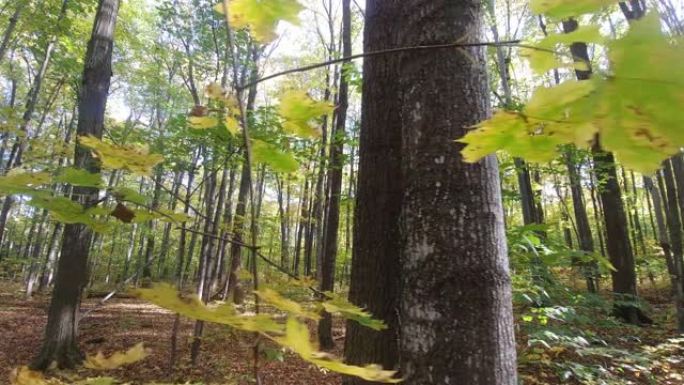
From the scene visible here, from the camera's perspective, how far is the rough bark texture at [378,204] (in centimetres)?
137

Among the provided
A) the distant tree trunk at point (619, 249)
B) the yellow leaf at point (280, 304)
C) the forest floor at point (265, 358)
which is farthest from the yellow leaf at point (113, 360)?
the distant tree trunk at point (619, 249)

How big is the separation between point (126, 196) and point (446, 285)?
0.78m

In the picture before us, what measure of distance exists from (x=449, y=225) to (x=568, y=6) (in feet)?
1.83

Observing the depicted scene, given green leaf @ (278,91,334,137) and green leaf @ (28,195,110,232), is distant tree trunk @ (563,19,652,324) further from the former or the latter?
green leaf @ (28,195,110,232)

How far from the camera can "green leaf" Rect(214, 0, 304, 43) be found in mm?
724

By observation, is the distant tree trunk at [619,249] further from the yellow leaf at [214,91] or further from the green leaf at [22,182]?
the green leaf at [22,182]

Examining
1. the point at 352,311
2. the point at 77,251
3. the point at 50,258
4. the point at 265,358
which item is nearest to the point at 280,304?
the point at 352,311

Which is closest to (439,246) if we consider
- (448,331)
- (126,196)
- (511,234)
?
(448,331)

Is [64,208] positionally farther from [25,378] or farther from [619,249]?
[619,249]

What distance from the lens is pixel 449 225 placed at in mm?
984

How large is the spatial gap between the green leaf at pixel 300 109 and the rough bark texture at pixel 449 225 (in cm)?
29

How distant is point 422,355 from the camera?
96 centimetres

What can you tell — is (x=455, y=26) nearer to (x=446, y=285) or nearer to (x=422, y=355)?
(x=446, y=285)

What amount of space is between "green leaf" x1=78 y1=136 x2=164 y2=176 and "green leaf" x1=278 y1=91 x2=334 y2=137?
301 mm
